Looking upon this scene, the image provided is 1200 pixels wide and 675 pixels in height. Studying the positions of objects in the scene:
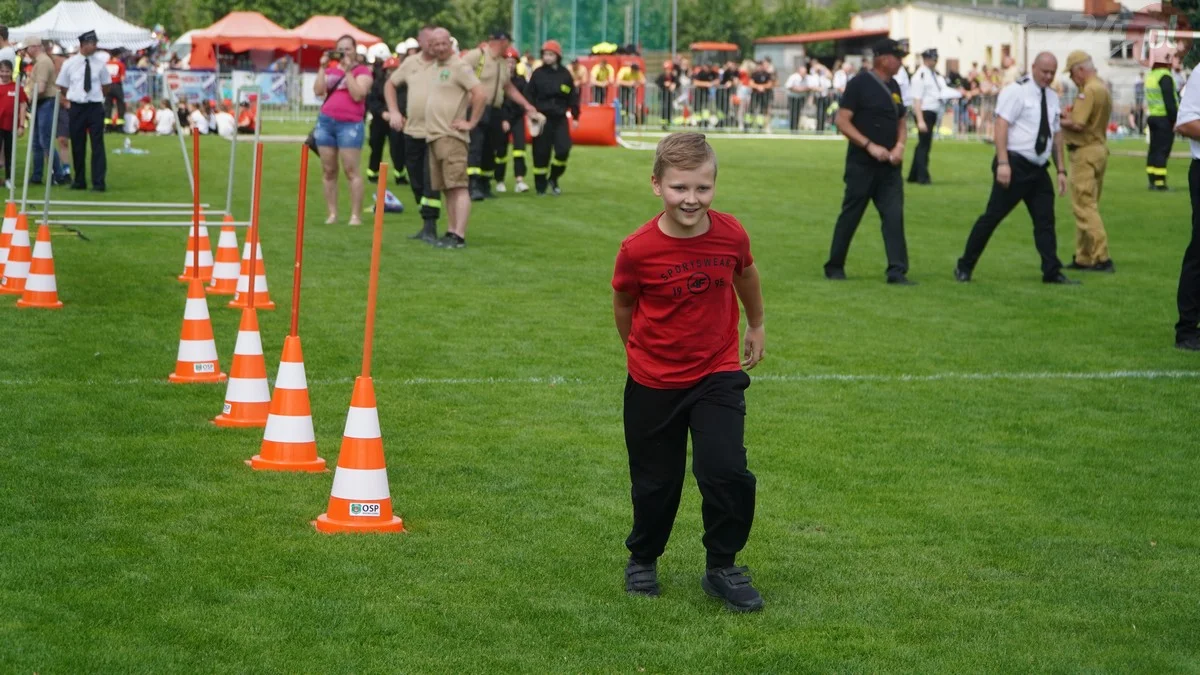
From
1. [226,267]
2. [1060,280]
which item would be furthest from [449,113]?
[1060,280]

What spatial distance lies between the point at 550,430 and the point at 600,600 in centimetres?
283

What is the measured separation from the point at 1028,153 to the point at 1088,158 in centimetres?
204

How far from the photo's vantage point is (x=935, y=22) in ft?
249

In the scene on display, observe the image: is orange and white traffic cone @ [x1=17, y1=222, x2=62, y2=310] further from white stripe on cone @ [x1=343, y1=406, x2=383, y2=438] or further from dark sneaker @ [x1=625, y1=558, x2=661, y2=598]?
dark sneaker @ [x1=625, y1=558, x2=661, y2=598]

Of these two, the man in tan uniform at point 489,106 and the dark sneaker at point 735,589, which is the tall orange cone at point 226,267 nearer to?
the man in tan uniform at point 489,106

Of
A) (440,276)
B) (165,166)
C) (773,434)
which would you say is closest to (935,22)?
(165,166)

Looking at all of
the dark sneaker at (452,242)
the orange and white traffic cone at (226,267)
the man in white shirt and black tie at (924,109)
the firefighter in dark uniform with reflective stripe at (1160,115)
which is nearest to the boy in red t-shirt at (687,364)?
the orange and white traffic cone at (226,267)

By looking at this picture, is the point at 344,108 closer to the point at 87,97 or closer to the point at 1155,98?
the point at 87,97

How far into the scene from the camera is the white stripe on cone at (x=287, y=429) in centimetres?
727

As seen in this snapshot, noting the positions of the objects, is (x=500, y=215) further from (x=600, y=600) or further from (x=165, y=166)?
(x=600, y=600)

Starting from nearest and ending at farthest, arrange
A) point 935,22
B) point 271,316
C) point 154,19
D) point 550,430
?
point 550,430
point 271,316
point 935,22
point 154,19

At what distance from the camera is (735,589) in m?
5.39

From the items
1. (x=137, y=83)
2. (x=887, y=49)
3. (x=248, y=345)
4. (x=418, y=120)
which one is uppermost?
(x=137, y=83)

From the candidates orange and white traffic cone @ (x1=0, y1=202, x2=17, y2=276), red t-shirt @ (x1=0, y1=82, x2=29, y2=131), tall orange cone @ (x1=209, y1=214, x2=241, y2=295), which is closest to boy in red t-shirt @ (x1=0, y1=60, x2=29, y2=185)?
red t-shirt @ (x1=0, y1=82, x2=29, y2=131)
